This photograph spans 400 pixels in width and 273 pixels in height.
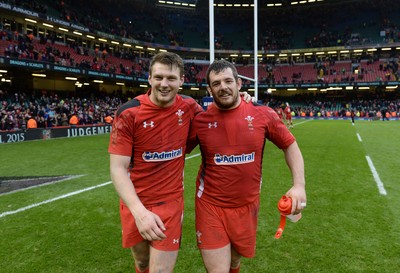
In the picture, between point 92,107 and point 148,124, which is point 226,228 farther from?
point 92,107

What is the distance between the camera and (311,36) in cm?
5725

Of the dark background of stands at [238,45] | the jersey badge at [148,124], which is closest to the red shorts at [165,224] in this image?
the jersey badge at [148,124]

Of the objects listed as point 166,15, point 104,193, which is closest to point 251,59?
point 166,15

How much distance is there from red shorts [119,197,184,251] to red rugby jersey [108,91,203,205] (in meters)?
0.06

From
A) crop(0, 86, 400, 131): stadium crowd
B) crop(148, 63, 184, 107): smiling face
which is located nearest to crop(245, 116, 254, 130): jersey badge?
crop(148, 63, 184, 107): smiling face

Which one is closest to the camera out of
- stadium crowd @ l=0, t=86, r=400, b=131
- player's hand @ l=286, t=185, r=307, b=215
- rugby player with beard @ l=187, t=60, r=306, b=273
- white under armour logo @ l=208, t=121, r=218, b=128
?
player's hand @ l=286, t=185, r=307, b=215

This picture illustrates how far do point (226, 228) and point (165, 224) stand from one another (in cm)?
51

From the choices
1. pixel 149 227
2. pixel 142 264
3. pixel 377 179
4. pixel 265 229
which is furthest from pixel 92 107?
pixel 149 227

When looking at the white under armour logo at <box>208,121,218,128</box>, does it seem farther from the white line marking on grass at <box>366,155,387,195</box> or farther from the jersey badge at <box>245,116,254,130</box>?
the white line marking on grass at <box>366,155,387,195</box>

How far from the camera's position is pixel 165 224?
2398 mm

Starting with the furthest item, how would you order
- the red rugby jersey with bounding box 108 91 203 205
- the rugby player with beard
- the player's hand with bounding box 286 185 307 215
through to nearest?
the rugby player with beard < the red rugby jersey with bounding box 108 91 203 205 < the player's hand with bounding box 286 185 307 215

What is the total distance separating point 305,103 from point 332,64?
9226 millimetres

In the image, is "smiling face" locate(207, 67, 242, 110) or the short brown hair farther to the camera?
"smiling face" locate(207, 67, 242, 110)

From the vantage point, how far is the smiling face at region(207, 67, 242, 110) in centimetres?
245
